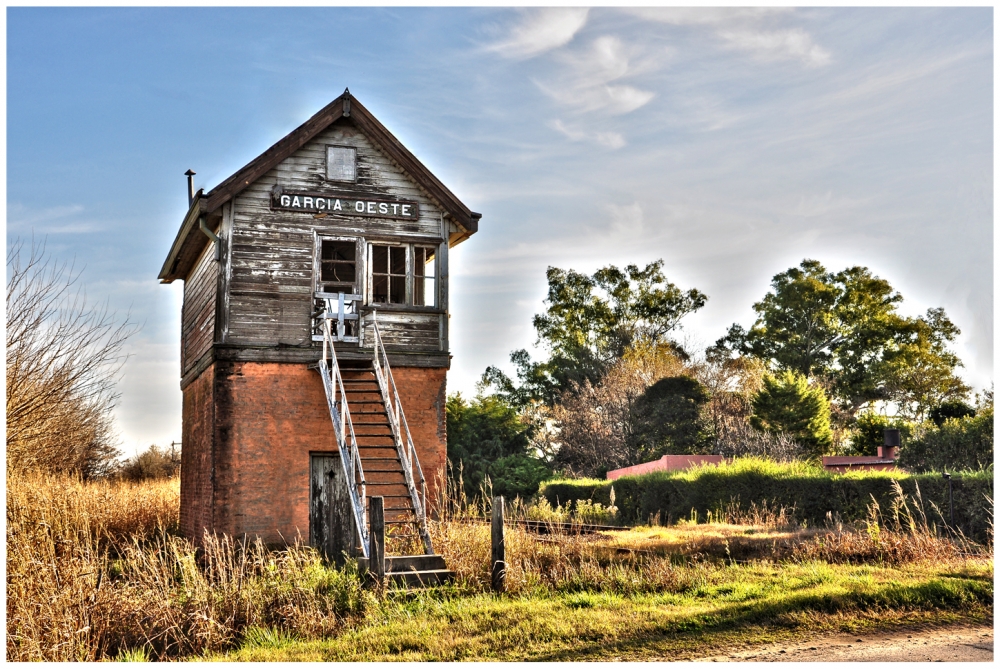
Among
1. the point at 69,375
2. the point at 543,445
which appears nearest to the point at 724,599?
the point at 69,375

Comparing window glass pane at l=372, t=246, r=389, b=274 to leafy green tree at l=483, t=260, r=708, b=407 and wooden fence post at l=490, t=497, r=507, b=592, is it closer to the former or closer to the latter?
wooden fence post at l=490, t=497, r=507, b=592

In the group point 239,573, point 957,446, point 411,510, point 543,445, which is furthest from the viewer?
point 543,445

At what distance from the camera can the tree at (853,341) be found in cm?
5169

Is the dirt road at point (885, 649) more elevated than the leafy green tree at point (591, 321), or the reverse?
the leafy green tree at point (591, 321)

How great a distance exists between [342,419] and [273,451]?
7.84ft

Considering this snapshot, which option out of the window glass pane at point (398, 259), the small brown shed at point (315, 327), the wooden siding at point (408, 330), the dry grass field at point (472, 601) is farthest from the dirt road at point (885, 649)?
the window glass pane at point (398, 259)

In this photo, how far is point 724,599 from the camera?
12836 mm

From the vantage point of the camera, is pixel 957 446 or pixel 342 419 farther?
pixel 957 446

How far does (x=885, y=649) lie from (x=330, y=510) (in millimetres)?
10725

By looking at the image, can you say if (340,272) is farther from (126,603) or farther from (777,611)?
(777,611)

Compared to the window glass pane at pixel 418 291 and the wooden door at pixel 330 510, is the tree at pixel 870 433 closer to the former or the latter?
the window glass pane at pixel 418 291

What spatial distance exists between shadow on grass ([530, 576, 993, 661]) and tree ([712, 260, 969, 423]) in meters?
39.7

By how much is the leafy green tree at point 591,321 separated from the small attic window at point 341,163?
34541 mm

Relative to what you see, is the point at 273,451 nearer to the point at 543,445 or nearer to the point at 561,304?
the point at 543,445
